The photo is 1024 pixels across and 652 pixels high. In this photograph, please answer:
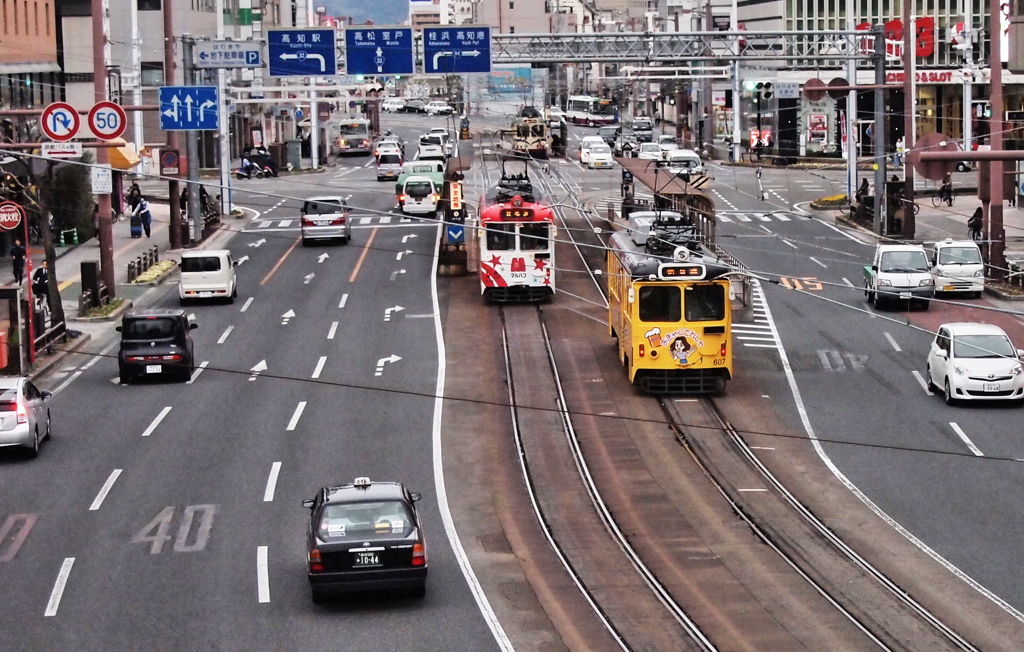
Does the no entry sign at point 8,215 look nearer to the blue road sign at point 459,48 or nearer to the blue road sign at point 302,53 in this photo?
the blue road sign at point 302,53

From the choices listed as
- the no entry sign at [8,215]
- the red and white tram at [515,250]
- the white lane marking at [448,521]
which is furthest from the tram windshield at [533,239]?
the no entry sign at [8,215]

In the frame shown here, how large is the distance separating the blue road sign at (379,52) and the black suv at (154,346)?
1910 centimetres

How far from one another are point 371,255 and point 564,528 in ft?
105

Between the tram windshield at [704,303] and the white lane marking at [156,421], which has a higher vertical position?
the tram windshield at [704,303]

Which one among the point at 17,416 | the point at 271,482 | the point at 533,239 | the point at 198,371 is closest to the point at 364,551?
the point at 271,482

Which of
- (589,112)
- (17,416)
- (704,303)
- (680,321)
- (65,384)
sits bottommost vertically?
(65,384)

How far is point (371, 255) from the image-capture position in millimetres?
55844

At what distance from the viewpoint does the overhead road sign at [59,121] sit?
37.1m

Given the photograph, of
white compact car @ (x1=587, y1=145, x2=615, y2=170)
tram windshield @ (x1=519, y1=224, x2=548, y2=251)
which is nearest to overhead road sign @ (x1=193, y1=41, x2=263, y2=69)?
tram windshield @ (x1=519, y1=224, x2=548, y2=251)

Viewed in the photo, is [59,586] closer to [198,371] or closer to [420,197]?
[198,371]

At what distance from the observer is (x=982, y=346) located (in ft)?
110

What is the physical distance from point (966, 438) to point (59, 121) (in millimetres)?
21931

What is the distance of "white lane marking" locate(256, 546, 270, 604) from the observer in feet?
70.1

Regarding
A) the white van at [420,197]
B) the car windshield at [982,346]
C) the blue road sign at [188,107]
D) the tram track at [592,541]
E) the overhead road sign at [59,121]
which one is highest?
the blue road sign at [188,107]
